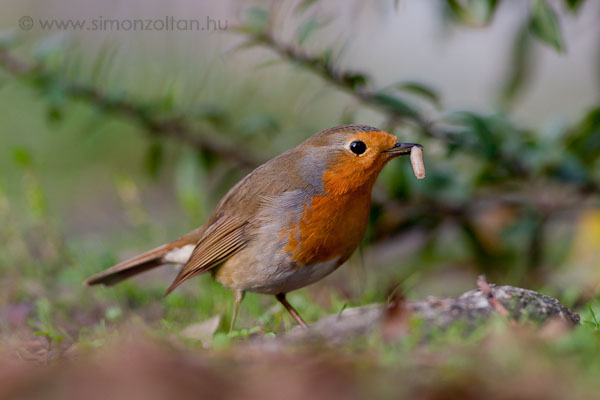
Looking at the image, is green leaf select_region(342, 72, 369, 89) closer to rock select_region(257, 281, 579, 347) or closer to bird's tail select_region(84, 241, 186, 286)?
bird's tail select_region(84, 241, 186, 286)

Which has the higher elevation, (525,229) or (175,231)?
(525,229)

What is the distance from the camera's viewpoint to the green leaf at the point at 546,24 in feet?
13.1

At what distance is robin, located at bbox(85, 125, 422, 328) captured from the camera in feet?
11.7

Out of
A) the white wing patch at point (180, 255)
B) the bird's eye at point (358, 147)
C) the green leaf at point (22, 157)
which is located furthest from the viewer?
the green leaf at point (22, 157)

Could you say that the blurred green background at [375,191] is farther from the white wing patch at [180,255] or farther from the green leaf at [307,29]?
the white wing patch at [180,255]

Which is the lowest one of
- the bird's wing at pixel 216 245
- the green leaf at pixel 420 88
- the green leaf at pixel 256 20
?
the bird's wing at pixel 216 245

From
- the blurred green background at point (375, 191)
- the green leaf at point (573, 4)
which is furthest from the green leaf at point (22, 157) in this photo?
the green leaf at point (573, 4)

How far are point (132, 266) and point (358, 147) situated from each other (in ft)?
5.12

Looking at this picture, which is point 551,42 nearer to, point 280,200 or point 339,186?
point 339,186

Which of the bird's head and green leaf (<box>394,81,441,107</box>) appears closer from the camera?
the bird's head

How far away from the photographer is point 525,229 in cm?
537

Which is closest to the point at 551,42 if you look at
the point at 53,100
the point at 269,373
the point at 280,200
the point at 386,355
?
the point at 280,200

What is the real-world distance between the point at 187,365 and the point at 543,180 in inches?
152

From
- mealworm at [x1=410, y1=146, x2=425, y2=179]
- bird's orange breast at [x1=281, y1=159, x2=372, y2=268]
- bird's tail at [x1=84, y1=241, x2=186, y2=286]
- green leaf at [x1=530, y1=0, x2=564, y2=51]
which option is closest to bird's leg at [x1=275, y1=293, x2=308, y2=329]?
bird's orange breast at [x1=281, y1=159, x2=372, y2=268]
